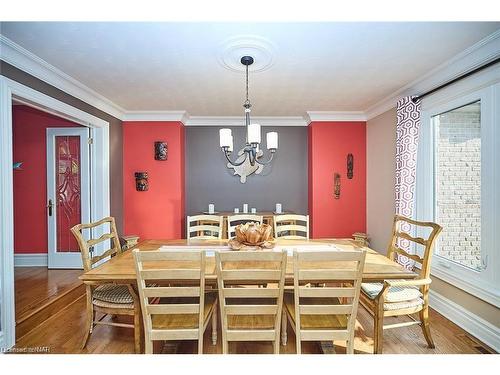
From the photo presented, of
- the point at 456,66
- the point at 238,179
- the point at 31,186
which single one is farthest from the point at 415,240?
the point at 31,186

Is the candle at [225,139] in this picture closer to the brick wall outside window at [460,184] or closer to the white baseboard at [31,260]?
the brick wall outside window at [460,184]

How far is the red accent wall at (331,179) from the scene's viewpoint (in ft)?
13.8

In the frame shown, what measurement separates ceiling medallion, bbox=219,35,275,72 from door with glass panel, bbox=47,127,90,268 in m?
2.61

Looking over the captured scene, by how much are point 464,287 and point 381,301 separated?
1.16 m

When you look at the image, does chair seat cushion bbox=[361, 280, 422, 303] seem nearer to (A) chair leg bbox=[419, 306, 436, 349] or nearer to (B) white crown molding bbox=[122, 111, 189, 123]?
(A) chair leg bbox=[419, 306, 436, 349]

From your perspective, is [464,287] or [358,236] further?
[358,236]

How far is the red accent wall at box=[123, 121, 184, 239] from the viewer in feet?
13.6

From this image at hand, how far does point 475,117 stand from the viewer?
2340 mm

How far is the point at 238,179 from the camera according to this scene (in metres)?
4.62

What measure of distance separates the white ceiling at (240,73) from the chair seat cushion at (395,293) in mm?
1909

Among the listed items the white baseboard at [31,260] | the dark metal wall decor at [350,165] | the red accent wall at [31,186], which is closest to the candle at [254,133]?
the dark metal wall decor at [350,165]
